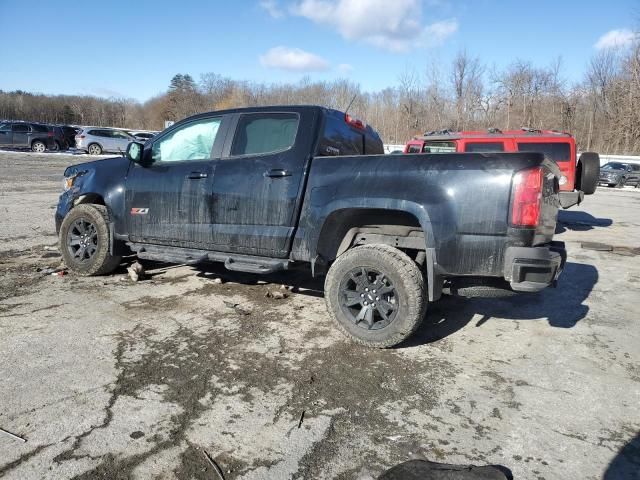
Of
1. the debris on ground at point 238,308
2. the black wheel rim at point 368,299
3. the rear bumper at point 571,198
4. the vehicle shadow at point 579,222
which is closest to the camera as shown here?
the black wheel rim at point 368,299

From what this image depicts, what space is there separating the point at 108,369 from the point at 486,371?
2.76 meters

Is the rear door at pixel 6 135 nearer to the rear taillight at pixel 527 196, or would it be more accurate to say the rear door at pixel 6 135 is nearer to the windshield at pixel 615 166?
the rear taillight at pixel 527 196

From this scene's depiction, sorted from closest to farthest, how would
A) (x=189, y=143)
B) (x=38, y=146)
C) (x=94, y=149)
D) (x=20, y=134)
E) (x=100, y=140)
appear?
(x=189, y=143) → (x=100, y=140) → (x=94, y=149) → (x=20, y=134) → (x=38, y=146)

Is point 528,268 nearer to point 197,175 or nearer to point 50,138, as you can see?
point 197,175

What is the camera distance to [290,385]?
3336mm

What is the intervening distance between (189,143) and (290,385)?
9.71ft

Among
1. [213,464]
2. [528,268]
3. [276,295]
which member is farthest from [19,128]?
[528,268]

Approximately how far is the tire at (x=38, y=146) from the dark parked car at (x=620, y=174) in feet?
115

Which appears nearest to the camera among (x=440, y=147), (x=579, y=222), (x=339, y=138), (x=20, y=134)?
(x=339, y=138)

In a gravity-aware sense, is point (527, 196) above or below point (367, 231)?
above

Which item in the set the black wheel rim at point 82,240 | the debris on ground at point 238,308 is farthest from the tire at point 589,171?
the black wheel rim at point 82,240

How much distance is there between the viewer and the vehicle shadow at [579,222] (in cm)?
1100

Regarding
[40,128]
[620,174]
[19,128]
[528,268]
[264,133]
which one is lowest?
[528,268]

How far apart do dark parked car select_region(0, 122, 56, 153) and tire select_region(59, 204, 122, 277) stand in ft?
102
